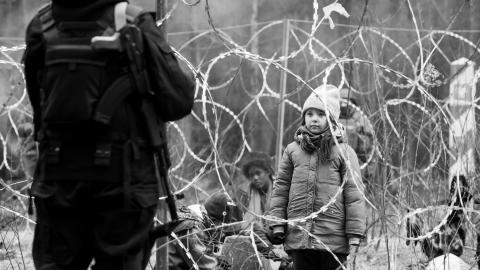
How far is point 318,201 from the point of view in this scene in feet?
17.1

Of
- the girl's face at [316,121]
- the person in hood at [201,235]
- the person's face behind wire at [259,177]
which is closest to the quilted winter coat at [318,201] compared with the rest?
the girl's face at [316,121]

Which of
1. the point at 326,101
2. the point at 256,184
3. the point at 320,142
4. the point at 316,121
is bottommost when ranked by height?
the point at 256,184

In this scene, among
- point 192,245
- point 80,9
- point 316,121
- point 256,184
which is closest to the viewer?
point 80,9

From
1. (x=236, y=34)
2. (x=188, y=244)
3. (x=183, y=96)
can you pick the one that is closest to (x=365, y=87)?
(x=236, y=34)

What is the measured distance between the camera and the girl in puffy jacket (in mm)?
5152

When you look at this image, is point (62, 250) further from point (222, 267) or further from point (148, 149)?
point (222, 267)

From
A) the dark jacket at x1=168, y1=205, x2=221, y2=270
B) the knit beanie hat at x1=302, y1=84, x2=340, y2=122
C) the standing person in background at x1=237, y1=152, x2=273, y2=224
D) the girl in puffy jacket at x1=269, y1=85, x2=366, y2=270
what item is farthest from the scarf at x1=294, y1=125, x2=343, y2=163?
the standing person in background at x1=237, y1=152, x2=273, y2=224

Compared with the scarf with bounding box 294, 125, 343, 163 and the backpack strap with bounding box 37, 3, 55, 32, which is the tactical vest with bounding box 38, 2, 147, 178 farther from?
the scarf with bounding box 294, 125, 343, 163

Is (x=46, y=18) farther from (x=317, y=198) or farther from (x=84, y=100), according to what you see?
(x=317, y=198)

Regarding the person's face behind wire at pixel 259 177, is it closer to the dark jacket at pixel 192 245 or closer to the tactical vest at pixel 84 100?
the dark jacket at pixel 192 245

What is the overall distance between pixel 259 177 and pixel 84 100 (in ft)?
12.5

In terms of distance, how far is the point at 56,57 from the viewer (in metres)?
3.32

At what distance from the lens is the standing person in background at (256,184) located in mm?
6859

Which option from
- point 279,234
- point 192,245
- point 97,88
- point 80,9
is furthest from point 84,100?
point 192,245
